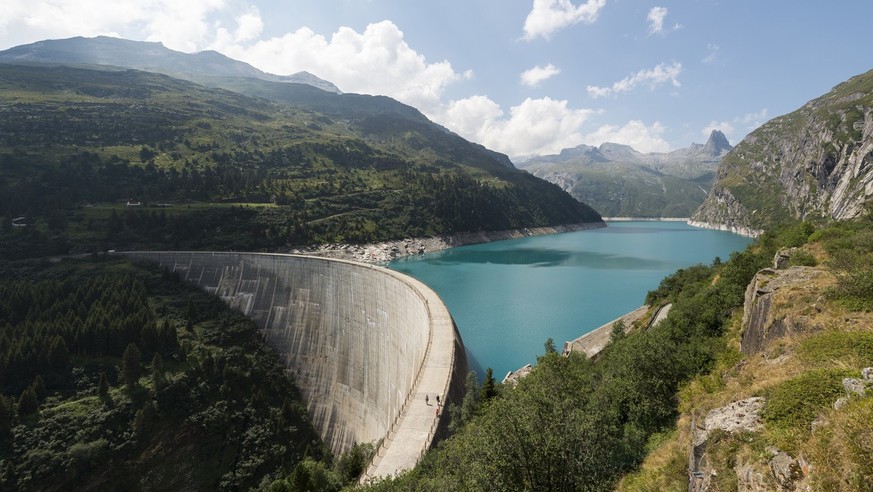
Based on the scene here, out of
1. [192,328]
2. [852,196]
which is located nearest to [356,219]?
[192,328]

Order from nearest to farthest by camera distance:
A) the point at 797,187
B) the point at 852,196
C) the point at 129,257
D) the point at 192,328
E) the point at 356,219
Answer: the point at 192,328 → the point at 129,257 → the point at 852,196 → the point at 356,219 → the point at 797,187

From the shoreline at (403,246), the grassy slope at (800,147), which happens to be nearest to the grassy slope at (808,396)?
the shoreline at (403,246)

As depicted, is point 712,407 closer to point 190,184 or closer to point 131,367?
point 131,367

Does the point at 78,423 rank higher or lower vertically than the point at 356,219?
lower

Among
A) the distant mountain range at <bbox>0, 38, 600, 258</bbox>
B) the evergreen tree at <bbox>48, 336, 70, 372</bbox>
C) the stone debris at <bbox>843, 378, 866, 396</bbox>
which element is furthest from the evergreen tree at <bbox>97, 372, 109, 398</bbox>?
the stone debris at <bbox>843, 378, 866, 396</bbox>

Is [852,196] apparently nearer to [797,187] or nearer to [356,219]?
[797,187]

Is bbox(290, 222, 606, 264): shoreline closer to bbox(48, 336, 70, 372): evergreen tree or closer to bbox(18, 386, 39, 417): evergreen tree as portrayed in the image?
bbox(48, 336, 70, 372): evergreen tree

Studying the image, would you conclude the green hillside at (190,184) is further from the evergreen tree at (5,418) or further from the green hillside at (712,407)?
the green hillside at (712,407)

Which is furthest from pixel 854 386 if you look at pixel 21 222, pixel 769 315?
pixel 21 222
